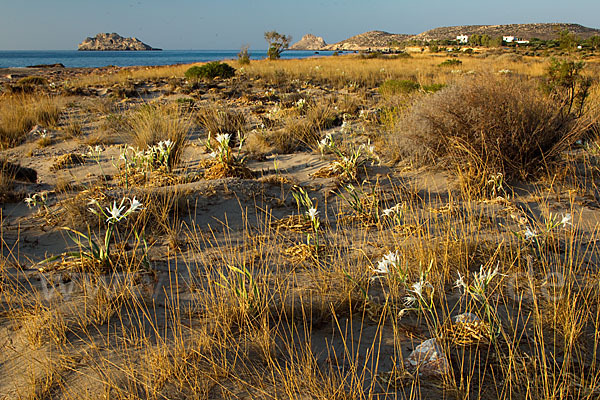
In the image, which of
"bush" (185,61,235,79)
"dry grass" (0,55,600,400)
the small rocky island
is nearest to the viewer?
"dry grass" (0,55,600,400)

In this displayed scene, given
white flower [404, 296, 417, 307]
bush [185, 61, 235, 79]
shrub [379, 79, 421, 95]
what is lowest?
white flower [404, 296, 417, 307]

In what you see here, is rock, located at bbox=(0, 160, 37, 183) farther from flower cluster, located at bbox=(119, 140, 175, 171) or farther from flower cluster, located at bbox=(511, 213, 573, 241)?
flower cluster, located at bbox=(511, 213, 573, 241)

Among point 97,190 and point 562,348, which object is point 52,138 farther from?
point 562,348

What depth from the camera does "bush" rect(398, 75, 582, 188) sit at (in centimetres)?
424

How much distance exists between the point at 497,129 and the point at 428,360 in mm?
3286

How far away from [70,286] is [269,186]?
242 cm

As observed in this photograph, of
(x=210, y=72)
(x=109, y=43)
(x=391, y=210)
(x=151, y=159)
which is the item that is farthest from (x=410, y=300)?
(x=109, y=43)

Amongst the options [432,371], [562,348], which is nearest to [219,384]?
[432,371]

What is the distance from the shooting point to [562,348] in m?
1.92

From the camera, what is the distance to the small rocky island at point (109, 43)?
509 feet

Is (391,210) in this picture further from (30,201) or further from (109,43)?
(109,43)

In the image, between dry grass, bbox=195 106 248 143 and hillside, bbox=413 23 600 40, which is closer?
dry grass, bbox=195 106 248 143

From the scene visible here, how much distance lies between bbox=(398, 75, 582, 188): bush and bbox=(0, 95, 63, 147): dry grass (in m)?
7.82

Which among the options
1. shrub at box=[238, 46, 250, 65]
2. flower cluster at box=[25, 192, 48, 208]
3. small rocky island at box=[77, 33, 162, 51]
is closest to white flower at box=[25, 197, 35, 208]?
flower cluster at box=[25, 192, 48, 208]
